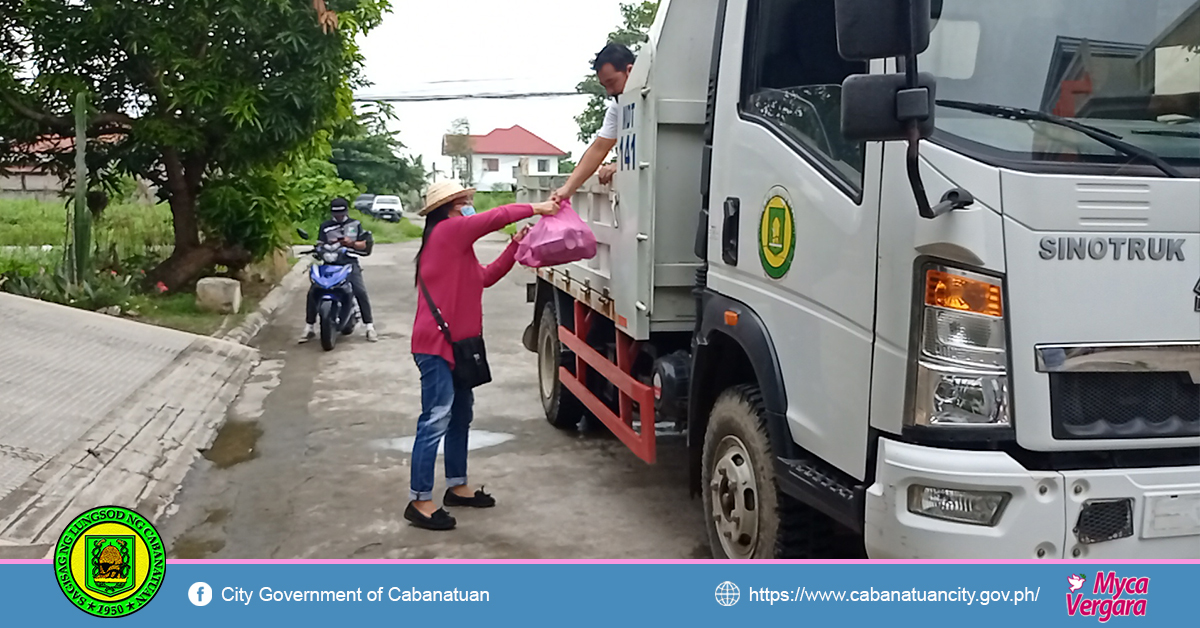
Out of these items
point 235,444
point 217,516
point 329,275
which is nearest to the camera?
point 217,516

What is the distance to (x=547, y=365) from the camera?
749 cm

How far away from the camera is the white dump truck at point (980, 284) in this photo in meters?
2.59

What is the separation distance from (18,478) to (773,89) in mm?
4393

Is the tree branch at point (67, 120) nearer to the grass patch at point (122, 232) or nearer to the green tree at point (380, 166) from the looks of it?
the grass patch at point (122, 232)

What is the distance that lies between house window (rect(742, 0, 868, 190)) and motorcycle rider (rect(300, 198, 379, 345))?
793cm

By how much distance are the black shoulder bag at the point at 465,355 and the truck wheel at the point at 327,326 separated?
19.3 feet

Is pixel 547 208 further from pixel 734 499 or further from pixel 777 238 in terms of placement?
pixel 734 499

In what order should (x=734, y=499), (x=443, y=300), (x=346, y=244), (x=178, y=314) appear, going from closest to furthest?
(x=734, y=499) < (x=443, y=300) < (x=346, y=244) < (x=178, y=314)

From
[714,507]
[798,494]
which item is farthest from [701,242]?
[798,494]

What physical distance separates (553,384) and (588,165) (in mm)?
2128

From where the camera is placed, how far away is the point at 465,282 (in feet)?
16.5

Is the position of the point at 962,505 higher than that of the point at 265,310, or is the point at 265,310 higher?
the point at 962,505

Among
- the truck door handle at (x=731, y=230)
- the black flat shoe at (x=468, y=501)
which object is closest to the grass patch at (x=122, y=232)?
the black flat shoe at (x=468, y=501)
